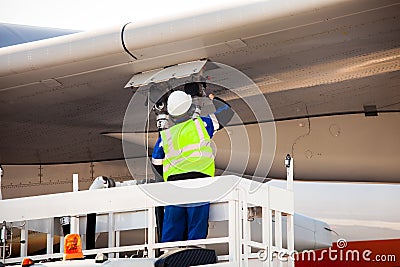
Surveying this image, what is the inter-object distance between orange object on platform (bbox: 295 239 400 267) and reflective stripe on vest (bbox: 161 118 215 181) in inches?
128

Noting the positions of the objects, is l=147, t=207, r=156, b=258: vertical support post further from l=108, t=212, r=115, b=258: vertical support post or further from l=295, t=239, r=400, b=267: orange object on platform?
l=295, t=239, r=400, b=267: orange object on platform

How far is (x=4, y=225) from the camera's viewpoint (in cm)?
749

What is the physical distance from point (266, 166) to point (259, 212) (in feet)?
9.83

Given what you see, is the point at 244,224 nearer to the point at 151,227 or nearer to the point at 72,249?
the point at 151,227

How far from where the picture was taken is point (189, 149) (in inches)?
290

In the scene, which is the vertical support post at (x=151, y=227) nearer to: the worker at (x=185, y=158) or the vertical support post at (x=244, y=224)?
the worker at (x=185, y=158)

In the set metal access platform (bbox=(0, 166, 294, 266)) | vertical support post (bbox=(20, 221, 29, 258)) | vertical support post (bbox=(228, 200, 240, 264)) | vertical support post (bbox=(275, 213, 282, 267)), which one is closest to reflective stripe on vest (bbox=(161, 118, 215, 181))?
metal access platform (bbox=(0, 166, 294, 266))

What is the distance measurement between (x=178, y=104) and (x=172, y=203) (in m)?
1.31

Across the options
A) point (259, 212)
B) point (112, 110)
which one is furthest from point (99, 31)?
point (259, 212)

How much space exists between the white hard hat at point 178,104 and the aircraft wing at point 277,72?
838 mm

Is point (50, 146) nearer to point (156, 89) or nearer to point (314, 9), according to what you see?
point (156, 89)

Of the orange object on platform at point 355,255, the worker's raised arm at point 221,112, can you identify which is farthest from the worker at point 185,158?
the orange object on platform at point 355,255

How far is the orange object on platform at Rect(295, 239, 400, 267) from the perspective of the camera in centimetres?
977

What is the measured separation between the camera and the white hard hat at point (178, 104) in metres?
7.69
